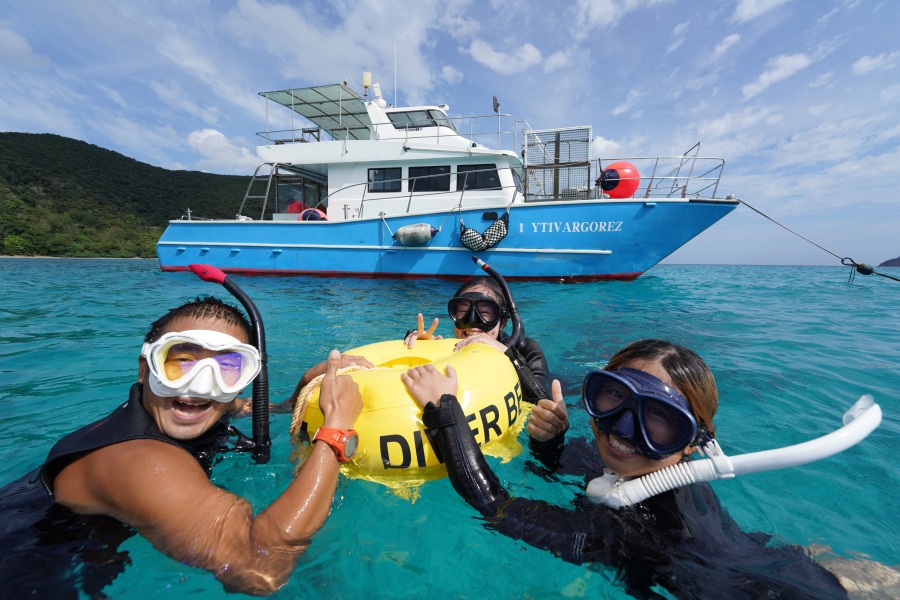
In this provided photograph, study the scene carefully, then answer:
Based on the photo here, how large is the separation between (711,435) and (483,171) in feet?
34.1

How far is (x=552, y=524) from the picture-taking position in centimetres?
149

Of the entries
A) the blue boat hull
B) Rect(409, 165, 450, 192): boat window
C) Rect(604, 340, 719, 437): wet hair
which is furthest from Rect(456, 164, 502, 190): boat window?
Rect(604, 340, 719, 437): wet hair

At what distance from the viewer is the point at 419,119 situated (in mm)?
11938

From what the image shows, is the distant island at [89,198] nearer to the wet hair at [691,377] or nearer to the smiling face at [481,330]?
the smiling face at [481,330]

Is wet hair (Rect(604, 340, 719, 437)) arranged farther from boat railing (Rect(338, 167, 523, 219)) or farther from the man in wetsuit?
boat railing (Rect(338, 167, 523, 219))

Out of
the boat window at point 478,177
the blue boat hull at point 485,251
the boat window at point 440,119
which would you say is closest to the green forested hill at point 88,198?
the blue boat hull at point 485,251

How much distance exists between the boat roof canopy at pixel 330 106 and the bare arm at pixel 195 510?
11.4m

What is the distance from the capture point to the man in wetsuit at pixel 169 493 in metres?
1.25

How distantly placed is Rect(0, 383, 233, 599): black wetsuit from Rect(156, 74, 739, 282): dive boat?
9.27 m

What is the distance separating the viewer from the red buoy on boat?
9.91 m

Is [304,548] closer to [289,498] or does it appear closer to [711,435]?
[289,498]

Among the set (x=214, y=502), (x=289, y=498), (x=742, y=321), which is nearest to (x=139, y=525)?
(x=214, y=502)

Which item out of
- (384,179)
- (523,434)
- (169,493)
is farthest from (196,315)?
(384,179)

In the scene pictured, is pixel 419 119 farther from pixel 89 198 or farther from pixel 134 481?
pixel 89 198
